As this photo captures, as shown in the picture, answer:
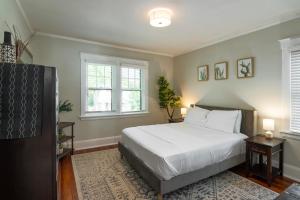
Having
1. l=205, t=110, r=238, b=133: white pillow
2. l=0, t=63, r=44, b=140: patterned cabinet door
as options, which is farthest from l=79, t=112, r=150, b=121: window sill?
l=0, t=63, r=44, b=140: patterned cabinet door

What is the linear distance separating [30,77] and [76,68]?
2.70 meters

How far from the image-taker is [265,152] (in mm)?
2412

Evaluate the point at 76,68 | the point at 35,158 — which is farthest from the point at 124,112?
the point at 35,158

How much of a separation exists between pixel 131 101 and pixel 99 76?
3.57 ft

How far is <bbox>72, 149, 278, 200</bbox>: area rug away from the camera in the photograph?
2111 millimetres

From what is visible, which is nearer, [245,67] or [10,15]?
[10,15]

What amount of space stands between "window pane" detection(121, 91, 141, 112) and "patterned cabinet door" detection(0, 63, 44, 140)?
315 centimetres

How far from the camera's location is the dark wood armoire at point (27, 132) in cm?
117

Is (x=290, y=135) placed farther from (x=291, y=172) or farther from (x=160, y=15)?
(x=160, y=15)

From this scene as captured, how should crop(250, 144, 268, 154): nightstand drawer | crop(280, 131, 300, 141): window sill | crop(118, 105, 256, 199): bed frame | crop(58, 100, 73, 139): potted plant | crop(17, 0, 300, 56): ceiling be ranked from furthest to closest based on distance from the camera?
crop(58, 100, 73, 139): potted plant
crop(280, 131, 300, 141): window sill
crop(250, 144, 268, 154): nightstand drawer
crop(17, 0, 300, 56): ceiling
crop(118, 105, 256, 199): bed frame

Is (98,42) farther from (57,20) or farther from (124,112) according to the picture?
(124,112)

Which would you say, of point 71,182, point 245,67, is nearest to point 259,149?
point 245,67

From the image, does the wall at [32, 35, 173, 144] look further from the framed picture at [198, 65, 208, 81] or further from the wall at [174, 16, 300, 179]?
the wall at [174, 16, 300, 179]

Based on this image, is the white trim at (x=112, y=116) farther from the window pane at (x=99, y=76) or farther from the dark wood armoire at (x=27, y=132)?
the dark wood armoire at (x=27, y=132)
